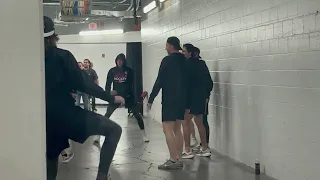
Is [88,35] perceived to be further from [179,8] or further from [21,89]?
[21,89]

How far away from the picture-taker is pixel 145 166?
6.78 meters

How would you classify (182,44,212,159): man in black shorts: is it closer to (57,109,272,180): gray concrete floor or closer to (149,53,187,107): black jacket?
(57,109,272,180): gray concrete floor

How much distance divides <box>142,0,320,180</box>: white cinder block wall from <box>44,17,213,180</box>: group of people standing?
47 centimetres

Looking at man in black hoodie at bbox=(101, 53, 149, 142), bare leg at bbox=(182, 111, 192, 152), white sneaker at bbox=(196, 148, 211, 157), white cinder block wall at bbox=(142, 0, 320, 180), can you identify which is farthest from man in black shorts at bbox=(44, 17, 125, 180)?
man in black hoodie at bbox=(101, 53, 149, 142)

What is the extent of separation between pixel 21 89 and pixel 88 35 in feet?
50.4

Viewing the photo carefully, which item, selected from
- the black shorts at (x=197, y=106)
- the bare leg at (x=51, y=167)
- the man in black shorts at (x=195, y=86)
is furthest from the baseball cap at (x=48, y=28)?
the black shorts at (x=197, y=106)

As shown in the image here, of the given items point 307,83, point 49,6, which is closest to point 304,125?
point 307,83

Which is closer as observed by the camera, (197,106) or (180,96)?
(180,96)

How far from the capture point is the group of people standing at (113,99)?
367cm

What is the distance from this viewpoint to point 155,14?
12516 millimetres

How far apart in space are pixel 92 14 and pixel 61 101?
984 centimetres

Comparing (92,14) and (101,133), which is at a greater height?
(92,14)

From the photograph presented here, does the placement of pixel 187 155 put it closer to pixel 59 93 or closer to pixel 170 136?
pixel 170 136

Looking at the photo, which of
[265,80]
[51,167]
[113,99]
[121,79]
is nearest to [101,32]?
[121,79]
